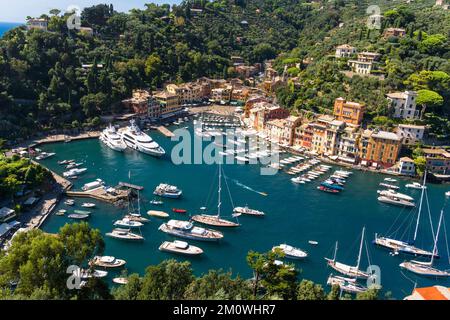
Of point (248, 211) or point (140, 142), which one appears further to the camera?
point (140, 142)

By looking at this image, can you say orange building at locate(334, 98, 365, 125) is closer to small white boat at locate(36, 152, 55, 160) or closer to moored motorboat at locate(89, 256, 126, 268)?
small white boat at locate(36, 152, 55, 160)

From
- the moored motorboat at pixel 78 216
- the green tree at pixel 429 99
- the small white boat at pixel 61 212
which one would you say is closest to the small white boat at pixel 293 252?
the moored motorboat at pixel 78 216

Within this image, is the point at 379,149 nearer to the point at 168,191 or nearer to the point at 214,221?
the point at 214,221

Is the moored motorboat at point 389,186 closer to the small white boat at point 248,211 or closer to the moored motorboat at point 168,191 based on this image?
the small white boat at point 248,211

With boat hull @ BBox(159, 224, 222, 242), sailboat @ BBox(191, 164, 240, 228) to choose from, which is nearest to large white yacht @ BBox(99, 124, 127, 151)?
sailboat @ BBox(191, 164, 240, 228)

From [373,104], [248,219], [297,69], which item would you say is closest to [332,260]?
[248,219]

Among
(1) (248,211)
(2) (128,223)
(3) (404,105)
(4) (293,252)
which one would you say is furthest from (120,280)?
(3) (404,105)
